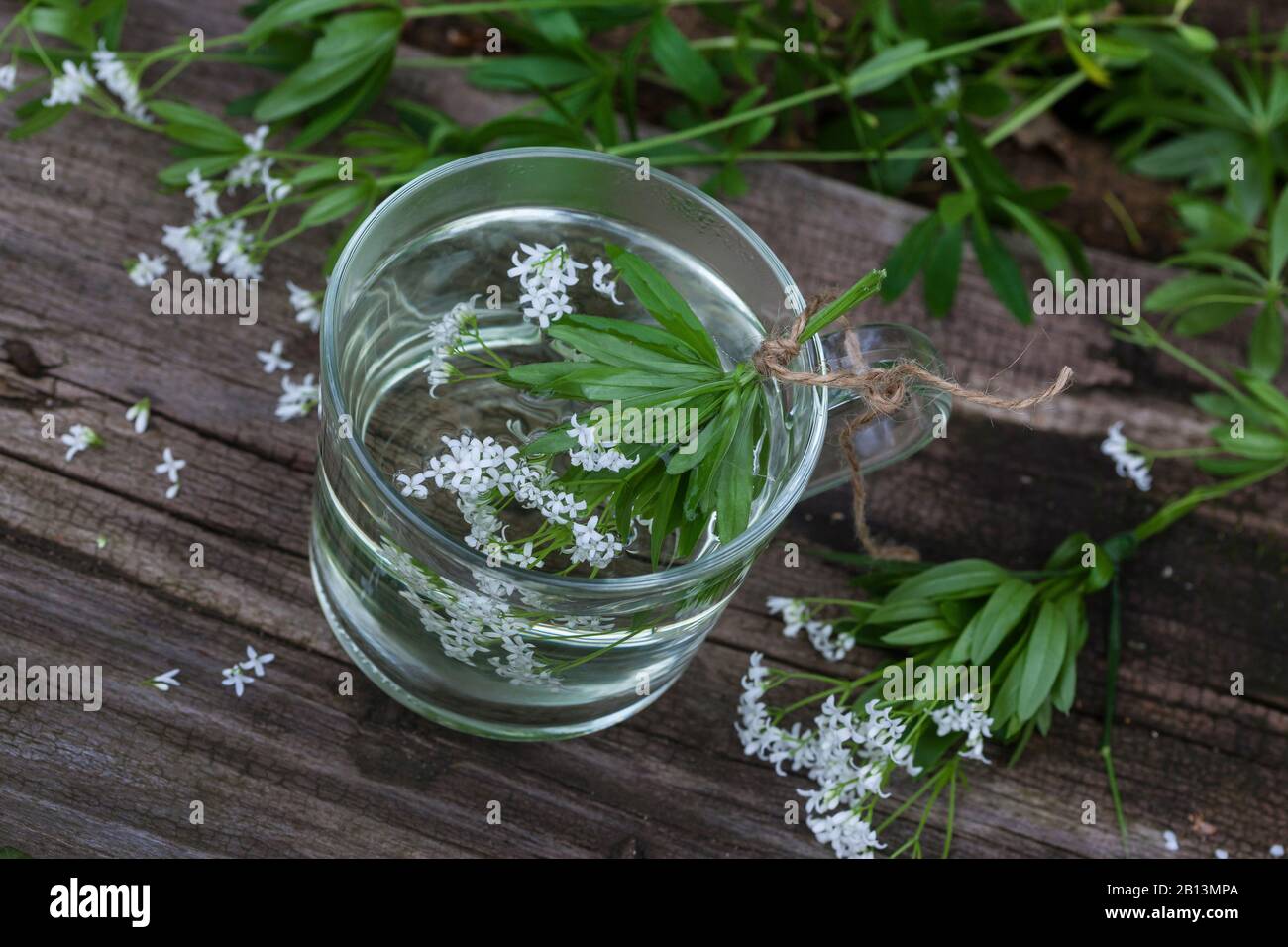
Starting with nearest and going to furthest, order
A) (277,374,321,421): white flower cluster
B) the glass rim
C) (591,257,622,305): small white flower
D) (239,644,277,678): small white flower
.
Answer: the glass rim → (591,257,622,305): small white flower → (239,644,277,678): small white flower → (277,374,321,421): white flower cluster

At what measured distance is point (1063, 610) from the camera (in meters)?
1.42

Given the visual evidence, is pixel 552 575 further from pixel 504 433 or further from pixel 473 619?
pixel 504 433

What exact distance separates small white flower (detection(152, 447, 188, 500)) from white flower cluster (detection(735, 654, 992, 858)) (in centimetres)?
66

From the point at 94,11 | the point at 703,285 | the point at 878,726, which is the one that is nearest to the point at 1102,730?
the point at 878,726

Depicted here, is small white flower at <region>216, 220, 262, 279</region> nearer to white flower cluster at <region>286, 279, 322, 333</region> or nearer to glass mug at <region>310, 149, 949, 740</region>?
white flower cluster at <region>286, 279, 322, 333</region>

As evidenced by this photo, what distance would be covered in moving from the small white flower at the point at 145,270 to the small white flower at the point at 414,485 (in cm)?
56

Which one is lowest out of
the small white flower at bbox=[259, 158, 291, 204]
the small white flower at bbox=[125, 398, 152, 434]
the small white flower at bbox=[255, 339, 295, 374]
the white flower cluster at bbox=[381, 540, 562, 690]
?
the white flower cluster at bbox=[381, 540, 562, 690]

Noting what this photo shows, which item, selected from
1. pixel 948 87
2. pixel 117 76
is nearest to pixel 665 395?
pixel 117 76

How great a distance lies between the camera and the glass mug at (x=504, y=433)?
3.63 feet

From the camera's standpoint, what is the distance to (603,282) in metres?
1.30

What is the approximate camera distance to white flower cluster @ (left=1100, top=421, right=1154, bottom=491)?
162cm

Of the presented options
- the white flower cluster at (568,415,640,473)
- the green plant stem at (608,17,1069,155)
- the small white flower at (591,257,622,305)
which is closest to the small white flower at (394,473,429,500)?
the white flower cluster at (568,415,640,473)

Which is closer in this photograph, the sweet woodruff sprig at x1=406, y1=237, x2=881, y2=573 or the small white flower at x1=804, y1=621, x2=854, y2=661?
the sweet woodruff sprig at x1=406, y1=237, x2=881, y2=573

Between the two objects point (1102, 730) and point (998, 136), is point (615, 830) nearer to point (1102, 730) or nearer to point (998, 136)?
point (1102, 730)
